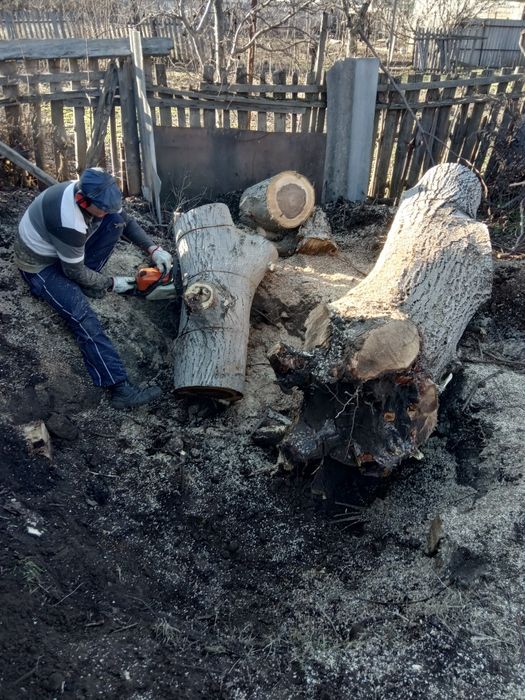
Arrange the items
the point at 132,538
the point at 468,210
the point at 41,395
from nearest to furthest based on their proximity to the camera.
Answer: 1. the point at 132,538
2. the point at 41,395
3. the point at 468,210

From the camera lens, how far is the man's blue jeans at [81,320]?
400cm

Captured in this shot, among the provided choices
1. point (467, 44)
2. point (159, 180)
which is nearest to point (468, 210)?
point (159, 180)

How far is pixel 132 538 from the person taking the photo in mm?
3020

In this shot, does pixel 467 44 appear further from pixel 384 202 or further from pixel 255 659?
pixel 255 659

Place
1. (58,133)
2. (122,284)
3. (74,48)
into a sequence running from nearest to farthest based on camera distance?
(122,284) < (74,48) < (58,133)

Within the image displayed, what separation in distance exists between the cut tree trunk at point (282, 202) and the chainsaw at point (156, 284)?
1.67 m

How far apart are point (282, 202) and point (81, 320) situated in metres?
2.71

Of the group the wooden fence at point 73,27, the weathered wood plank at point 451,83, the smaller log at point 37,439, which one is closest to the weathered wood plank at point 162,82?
the weathered wood plank at point 451,83

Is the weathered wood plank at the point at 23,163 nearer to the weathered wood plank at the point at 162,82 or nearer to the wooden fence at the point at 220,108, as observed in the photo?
the wooden fence at the point at 220,108

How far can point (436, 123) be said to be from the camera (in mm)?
6746

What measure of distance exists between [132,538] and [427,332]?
217 cm

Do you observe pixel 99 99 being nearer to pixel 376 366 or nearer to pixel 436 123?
pixel 436 123

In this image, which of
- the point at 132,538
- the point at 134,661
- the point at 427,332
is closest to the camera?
the point at 134,661

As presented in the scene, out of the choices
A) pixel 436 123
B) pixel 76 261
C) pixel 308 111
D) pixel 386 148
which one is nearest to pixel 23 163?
pixel 76 261
